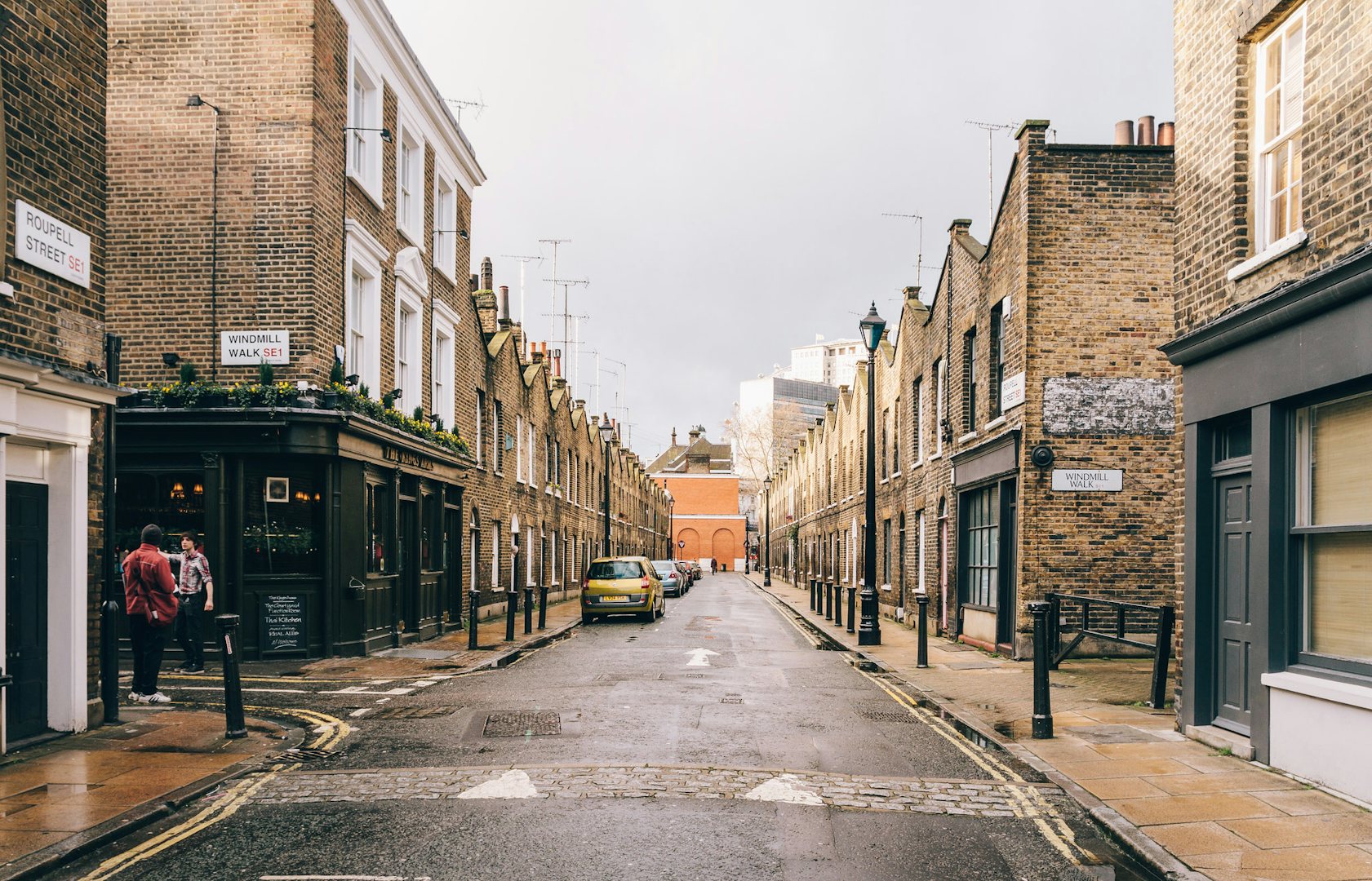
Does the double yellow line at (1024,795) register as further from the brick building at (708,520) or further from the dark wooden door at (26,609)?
the brick building at (708,520)

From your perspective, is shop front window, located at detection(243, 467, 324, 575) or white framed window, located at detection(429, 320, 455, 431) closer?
shop front window, located at detection(243, 467, 324, 575)

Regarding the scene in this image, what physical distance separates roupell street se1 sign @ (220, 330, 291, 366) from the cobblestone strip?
28.6 ft

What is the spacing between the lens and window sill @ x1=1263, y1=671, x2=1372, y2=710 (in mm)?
6992

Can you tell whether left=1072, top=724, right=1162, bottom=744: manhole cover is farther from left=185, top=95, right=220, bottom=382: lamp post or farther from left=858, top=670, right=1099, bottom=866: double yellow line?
left=185, top=95, right=220, bottom=382: lamp post

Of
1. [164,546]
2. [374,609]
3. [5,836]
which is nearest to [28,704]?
[5,836]

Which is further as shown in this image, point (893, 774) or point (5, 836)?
point (893, 774)

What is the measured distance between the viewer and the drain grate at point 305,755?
843cm

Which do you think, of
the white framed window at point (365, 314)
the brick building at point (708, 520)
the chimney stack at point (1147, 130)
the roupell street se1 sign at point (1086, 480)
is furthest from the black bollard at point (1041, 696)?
the brick building at point (708, 520)

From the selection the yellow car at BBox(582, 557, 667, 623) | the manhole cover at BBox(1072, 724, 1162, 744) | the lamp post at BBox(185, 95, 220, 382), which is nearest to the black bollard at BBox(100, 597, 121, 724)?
the lamp post at BBox(185, 95, 220, 382)

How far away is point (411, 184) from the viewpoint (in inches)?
809

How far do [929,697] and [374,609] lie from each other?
900 centimetres

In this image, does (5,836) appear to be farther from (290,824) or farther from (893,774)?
(893,774)

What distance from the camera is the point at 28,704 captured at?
8852mm

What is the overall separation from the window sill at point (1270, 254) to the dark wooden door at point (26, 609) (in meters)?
9.96
